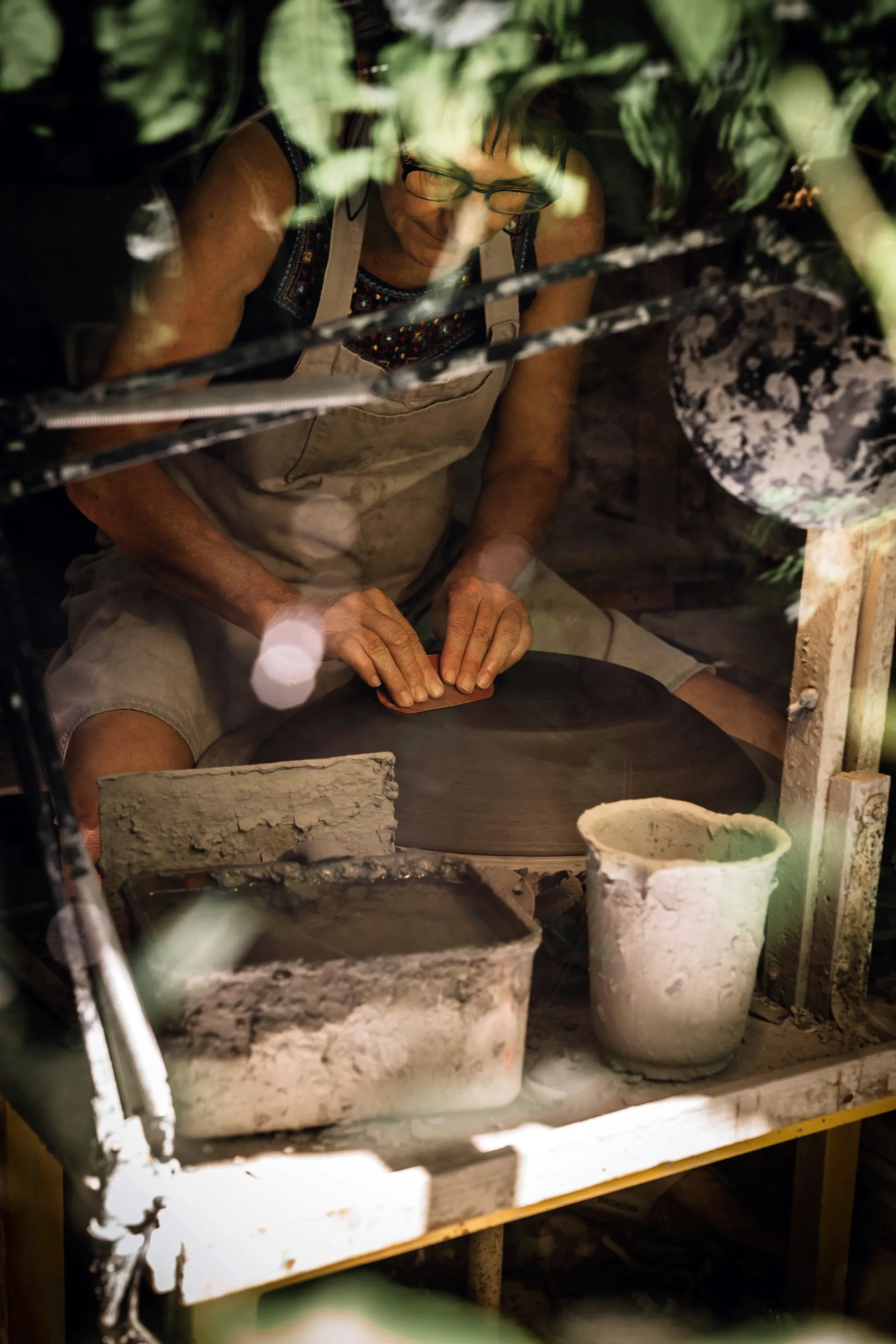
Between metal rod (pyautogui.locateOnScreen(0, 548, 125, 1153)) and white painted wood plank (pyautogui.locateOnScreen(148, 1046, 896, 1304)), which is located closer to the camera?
metal rod (pyautogui.locateOnScreen(0, 548, 125, 1153))

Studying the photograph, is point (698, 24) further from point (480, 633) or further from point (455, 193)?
point (480, 633)

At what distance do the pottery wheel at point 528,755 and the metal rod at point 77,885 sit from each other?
643mm

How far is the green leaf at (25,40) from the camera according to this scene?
3.52 ft

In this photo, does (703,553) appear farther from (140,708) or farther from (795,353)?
(795,353)

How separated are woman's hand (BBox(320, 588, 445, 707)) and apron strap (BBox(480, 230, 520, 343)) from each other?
83 cm

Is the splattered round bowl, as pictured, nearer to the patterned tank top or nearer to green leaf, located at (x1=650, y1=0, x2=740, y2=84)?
green leaf, located at (x1=650, y1=0, x2=740, y2=84)

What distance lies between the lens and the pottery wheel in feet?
5.70

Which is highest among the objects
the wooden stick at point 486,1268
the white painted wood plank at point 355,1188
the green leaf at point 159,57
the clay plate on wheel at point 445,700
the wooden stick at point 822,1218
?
the green leaf at point 159,57

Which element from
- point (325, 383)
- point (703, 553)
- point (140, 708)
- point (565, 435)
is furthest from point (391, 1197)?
point (703, 553)

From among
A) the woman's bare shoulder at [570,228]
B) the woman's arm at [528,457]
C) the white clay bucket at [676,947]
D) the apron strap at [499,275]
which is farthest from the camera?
the woman's bare shoulder at [570,228]

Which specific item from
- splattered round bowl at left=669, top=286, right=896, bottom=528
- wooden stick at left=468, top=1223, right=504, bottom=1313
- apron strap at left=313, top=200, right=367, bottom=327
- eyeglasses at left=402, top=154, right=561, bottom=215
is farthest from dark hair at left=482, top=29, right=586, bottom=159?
wooden stick at left=468, top=1223, right=504, bottom=1313

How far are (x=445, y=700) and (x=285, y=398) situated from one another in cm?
109

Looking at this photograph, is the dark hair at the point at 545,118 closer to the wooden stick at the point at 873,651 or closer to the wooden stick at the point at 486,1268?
the wooden stick at the point at 873,651

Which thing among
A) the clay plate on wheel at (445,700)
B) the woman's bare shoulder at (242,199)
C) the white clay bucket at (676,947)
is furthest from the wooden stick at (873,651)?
the woman's bare shoulder at (242,199)
